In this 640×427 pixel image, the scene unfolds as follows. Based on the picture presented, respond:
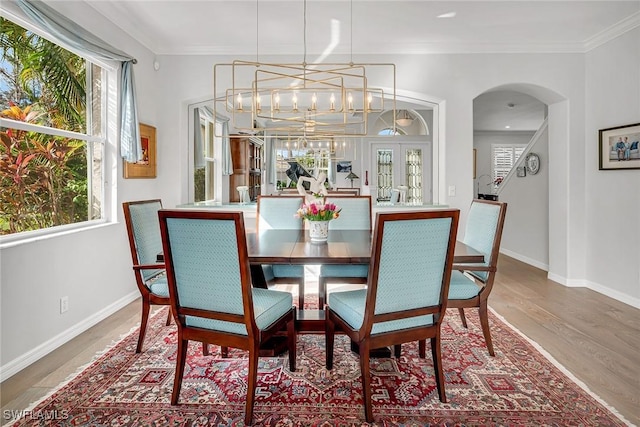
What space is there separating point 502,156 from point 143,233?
32.2 ft

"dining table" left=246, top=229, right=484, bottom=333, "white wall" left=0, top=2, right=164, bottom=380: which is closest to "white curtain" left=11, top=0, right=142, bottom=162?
"white wall" left=0, top=2, right=164, bottom=380

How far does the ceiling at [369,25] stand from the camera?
3.29m

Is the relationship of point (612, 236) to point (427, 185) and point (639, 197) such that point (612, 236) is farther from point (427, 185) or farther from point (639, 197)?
point (427, 185)

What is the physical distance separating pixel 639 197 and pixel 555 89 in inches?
57.4

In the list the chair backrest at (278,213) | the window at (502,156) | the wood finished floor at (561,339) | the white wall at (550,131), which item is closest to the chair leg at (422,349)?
the wood finished floor at (561,339)

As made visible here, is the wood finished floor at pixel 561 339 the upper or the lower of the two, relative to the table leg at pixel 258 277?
lower

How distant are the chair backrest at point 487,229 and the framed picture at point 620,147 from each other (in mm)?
2043

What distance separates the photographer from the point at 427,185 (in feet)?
27.8

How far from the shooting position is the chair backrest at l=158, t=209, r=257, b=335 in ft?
5.54

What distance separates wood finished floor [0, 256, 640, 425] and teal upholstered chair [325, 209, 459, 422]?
42.0 inches

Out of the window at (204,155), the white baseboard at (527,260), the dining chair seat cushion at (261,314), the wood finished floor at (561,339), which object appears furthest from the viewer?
the white baseboard at (527,260)

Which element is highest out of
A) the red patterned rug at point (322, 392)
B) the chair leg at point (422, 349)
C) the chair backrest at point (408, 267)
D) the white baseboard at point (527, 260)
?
the chair backrest at point (408, 267)

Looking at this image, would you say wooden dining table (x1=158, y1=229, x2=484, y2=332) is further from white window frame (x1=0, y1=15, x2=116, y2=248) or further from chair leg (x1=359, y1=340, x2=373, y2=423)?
white window frame (x1=0, y1=15, x2=116, y2=248)

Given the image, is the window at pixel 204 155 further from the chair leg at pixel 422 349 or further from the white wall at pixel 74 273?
the chair leg at pixel 422 349
